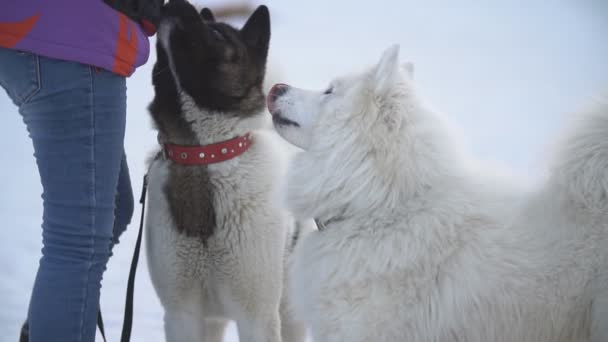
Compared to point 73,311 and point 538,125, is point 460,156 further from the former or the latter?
point 538,125

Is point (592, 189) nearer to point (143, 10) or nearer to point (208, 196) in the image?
point (208, 196)

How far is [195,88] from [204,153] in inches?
Answer: 11.0

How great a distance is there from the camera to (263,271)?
2.10 metres

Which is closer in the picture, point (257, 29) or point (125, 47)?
point (125, 47)

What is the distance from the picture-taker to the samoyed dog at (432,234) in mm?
1540

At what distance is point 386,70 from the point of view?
1737 mm

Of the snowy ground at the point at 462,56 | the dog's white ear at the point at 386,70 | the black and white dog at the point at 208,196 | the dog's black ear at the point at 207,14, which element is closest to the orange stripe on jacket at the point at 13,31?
the black and white dog at the point at 208,196

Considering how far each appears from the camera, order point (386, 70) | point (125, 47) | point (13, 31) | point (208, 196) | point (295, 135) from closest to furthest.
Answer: point (13, 31), point (125, 47), point (386, 70), point (295, 135), point (208, 196)

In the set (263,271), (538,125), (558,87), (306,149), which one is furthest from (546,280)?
(558,87)

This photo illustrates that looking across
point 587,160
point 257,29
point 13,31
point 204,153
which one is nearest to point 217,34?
point 257,29

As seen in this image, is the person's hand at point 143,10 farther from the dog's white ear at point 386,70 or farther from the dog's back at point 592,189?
the dog's back at point 592,189

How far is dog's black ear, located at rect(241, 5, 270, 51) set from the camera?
229 centimetres

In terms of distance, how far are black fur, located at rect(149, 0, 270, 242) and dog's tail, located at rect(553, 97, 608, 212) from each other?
126 cm

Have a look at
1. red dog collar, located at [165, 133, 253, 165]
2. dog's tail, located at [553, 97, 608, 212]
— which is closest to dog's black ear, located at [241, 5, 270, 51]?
red dog collar, located at [165, 133, 253, 165]
